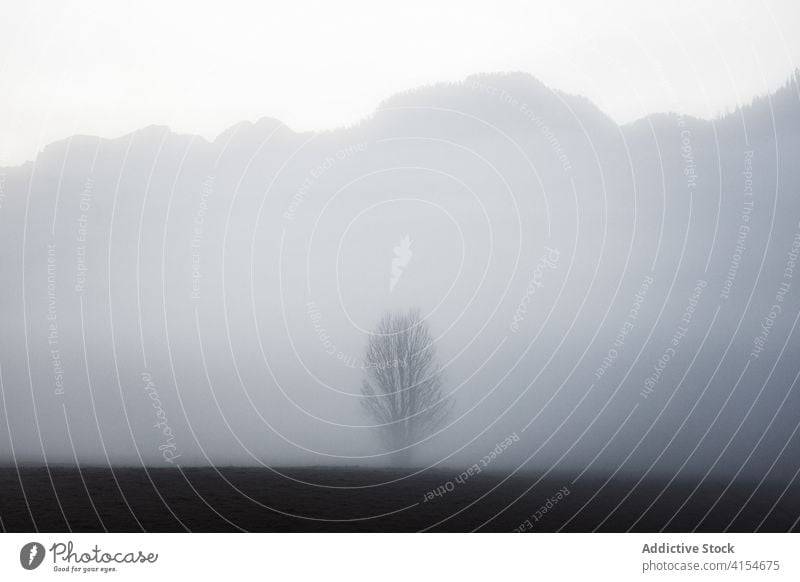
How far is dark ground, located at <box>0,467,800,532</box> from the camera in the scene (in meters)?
7.48

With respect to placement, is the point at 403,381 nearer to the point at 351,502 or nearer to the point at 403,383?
the point at 403,383

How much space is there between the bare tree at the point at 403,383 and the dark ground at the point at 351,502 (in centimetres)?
45

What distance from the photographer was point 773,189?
8.09 meters

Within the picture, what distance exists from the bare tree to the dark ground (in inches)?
17.6

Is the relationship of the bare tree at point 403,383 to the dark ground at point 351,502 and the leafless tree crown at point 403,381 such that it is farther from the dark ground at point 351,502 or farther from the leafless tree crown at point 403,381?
the dark ground at point 351,502

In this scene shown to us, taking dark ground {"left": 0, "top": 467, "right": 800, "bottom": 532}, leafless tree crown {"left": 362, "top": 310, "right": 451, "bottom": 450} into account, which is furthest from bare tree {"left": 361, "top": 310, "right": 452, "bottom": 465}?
dark ground {"left": 0, "top": 467, "right": 800, "bottom": 532}

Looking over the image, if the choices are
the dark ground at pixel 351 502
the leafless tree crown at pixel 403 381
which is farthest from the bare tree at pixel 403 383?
the dark ground at pixel 351 502

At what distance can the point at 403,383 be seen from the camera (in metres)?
8.04

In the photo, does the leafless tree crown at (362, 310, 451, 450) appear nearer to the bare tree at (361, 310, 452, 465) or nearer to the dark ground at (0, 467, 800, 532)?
the bare tree at (361, 310, 452, 465)

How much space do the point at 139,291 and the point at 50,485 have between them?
7.44 ft
